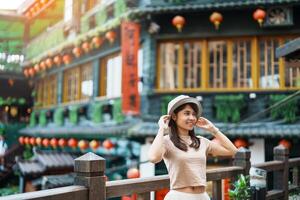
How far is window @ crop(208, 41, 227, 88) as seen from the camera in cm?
1211

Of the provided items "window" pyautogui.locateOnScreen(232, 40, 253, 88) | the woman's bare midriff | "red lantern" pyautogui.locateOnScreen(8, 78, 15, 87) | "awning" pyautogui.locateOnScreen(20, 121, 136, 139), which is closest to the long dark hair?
the woman's bare midriff

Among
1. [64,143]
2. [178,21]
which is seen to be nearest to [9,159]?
[64,143]

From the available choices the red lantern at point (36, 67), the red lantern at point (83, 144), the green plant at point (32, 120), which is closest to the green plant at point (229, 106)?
the red lantern at point (83, 144)

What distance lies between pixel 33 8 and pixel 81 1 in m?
4.73

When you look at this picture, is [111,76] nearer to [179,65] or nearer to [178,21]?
[179,65]

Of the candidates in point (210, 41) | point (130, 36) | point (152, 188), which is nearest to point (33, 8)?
point (130, 36)

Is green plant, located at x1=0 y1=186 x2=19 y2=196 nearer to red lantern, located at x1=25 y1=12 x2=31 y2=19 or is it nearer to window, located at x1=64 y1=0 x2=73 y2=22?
window, located at x1=64 y1=0 x2=73 y2=22

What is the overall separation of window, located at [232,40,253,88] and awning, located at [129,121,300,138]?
1192 mm

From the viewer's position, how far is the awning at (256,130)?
10977 millimetres

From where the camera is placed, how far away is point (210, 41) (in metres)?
12.3

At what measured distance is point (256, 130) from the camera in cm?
1118

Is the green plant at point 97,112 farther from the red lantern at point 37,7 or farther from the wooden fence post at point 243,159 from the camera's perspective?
the wooden fence post at point 243,159

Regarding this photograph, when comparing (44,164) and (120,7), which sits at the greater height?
(120,7)

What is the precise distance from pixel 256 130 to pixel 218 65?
2207 mm
